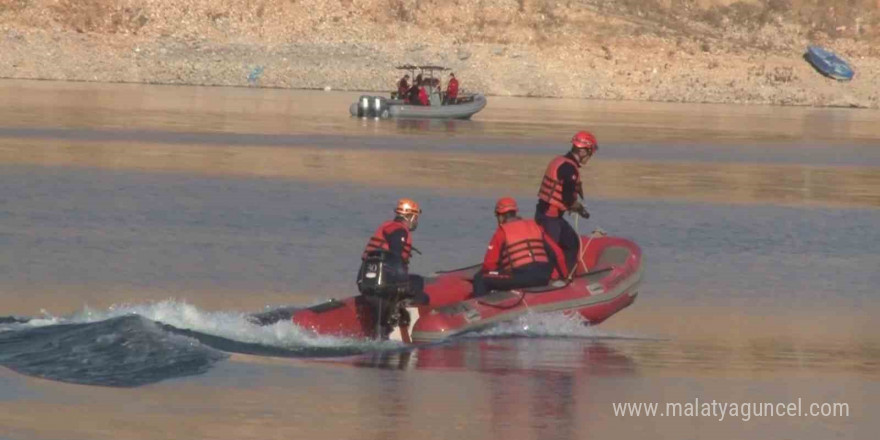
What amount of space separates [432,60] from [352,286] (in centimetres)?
5004

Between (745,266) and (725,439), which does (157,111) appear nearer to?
(745,266)

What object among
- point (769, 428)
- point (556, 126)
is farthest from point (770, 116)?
point (769, 428)

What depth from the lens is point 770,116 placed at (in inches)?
2425

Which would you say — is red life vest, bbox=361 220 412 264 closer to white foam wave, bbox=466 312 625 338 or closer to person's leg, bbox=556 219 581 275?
white foam wave, bbox=466 312 625 338

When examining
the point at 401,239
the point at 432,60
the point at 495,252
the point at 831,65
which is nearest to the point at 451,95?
the point at 432,60

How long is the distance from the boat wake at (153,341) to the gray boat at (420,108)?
111 ft

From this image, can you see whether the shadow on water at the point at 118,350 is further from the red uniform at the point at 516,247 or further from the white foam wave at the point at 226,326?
the red uniform at the point at 516,247

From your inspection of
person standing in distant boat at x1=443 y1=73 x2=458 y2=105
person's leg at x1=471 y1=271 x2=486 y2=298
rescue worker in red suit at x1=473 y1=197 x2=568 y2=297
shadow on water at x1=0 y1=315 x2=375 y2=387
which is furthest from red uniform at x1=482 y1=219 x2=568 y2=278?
person standing in distant boat at x1=443 y1=73 x2=458 y2=105

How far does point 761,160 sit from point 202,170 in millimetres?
14536

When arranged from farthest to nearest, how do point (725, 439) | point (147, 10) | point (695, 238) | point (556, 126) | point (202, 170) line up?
1. point (147, 10)
2. point (556, 126)
3. point (202, 170)
4. point (695, 238)
5. point (725, 439)

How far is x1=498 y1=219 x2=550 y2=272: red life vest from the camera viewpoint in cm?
1570

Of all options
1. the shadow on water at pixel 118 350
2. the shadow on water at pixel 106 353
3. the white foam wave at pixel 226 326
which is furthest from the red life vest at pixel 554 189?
the shadow on water at pixel 106 353

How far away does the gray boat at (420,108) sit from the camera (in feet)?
162

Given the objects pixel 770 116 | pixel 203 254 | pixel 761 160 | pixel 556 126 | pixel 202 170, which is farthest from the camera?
pixel 770 116
